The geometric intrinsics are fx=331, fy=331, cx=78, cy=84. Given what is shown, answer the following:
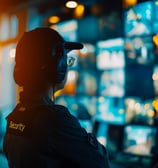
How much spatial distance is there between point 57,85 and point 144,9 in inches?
107

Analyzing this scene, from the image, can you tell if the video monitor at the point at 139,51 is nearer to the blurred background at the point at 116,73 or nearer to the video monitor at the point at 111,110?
the blurred background at the point at 116,73

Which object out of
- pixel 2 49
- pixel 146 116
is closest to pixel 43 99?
pixel 146 116

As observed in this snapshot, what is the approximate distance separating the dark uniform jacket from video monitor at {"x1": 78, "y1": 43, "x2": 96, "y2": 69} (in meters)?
3.03

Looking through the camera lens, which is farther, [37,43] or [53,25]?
[53,25]

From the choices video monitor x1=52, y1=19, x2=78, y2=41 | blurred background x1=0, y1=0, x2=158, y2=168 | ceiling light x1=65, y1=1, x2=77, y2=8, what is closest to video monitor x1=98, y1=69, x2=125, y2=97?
blurred background x1=0, y1=0, x2=158, y2=168

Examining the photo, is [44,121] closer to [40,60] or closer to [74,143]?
[74,143]

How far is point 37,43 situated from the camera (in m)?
1.08

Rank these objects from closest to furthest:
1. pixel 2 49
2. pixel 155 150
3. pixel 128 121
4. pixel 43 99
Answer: pixel 43 99
pixel 155 150
pixel 128 121
pixel 2 49

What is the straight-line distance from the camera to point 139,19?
11.8ft

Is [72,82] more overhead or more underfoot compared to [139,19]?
more underfoot

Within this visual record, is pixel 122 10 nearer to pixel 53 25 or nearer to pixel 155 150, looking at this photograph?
pixel 53 25

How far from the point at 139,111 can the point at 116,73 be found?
20.1 inches

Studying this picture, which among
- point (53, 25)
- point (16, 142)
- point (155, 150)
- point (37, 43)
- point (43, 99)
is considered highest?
point (53, 25)

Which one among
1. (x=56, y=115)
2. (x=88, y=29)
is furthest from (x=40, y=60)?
(x=88, y=29)
